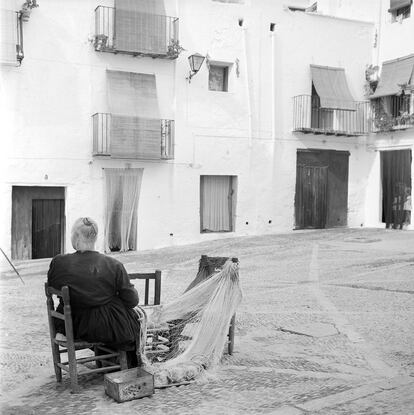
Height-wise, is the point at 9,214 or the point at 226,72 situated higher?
the point at 226,72

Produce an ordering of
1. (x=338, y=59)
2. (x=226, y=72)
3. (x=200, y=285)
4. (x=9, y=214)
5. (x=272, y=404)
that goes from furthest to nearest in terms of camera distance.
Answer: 1. (x=338, y=59)
2. (x=226, y=72)
3. (x=9, y=214)
4. (x=200, y=285)
5. (x=272, y=404)

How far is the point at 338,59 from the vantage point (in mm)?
21438

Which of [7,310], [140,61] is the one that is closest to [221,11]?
[140,61]

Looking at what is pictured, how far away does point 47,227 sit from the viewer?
58.0ft

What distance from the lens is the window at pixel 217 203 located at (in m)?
19.7

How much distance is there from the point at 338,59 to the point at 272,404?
18379 millimetres

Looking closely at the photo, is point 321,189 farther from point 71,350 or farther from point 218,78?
point 71,350

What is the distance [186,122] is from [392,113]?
7400 millimetres

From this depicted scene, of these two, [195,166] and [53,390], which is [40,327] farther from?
[195,166]

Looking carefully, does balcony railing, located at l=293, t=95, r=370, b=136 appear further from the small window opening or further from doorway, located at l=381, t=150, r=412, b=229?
the small window opening

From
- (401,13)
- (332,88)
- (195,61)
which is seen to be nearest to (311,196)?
(332,88)

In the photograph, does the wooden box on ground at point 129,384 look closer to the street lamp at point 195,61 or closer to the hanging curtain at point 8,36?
the hanging curtain at point 8,36

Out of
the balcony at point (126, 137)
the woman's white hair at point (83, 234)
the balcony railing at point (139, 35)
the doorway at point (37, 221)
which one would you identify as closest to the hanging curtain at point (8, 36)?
the balcony railing at point (139, 35)

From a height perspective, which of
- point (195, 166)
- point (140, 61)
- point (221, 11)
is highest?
point (221, 11)
